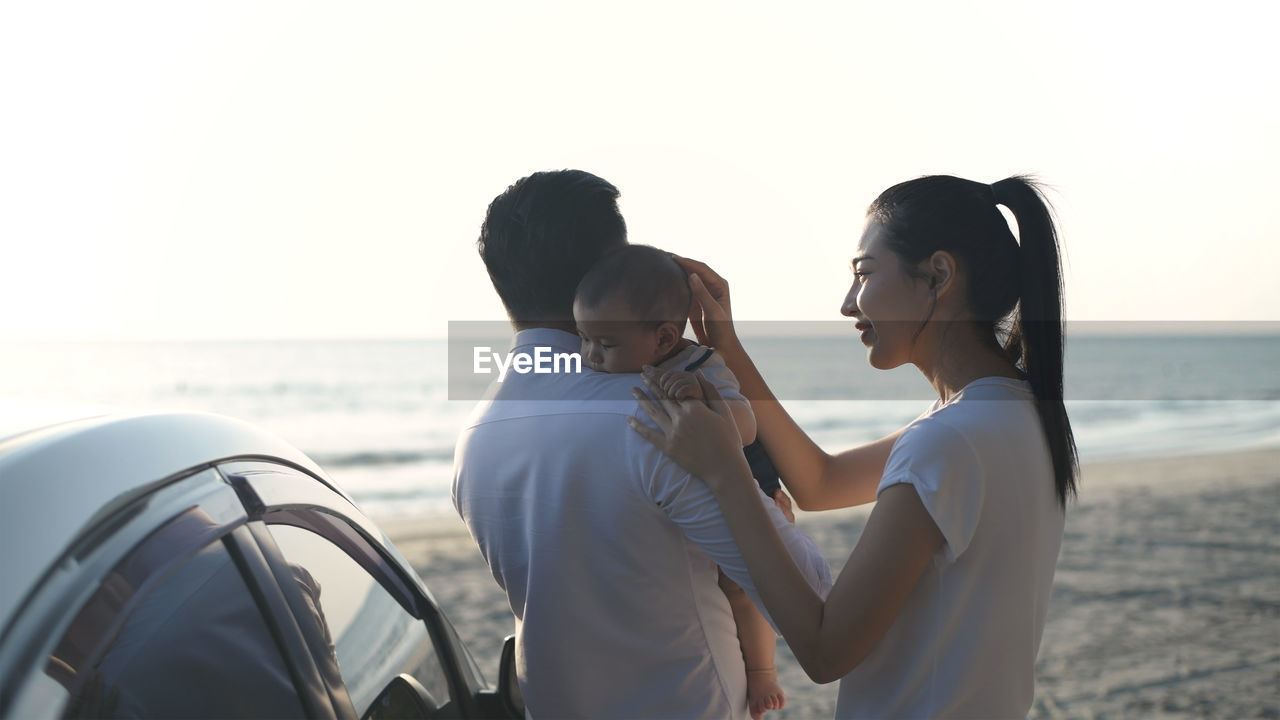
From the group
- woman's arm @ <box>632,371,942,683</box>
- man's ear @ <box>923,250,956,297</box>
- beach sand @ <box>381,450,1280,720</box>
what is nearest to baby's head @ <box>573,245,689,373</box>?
woman's arm @ <box>632,371,942,683</box>

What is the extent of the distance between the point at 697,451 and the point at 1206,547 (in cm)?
1086

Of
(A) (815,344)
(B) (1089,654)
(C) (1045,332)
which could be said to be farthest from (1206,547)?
(A) (815,344)

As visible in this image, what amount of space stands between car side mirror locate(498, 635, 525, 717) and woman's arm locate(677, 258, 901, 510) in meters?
0.75

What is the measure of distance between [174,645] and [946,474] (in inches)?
49.5

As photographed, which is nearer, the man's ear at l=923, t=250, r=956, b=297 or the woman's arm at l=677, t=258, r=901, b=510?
the man's ear at l=923, t=250, r=956, b=297

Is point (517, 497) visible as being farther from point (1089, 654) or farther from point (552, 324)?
point (1089, 654)

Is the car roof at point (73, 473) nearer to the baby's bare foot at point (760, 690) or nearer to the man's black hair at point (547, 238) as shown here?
the man's black hair at point (547, 238)

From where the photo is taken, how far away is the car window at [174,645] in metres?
1.13

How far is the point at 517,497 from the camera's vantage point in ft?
6.66

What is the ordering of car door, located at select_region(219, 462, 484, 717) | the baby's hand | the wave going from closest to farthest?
1. car door, located at select_region(219, 462, 484, 717)
2. the baby's hand
3. the wave

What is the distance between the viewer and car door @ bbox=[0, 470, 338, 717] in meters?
1.06

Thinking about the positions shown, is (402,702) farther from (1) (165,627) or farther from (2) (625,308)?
(2) (625,308)

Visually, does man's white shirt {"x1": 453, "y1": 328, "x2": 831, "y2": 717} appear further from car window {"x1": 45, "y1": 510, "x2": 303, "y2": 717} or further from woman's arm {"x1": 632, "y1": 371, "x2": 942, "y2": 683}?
car window {"x1": 45, "y1": 510, "x2": 303, "y2": 717}

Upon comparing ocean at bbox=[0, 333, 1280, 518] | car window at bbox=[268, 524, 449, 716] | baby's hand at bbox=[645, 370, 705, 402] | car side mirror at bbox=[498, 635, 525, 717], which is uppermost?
baby's hand at bbox=[645, 370, 705, 402]
